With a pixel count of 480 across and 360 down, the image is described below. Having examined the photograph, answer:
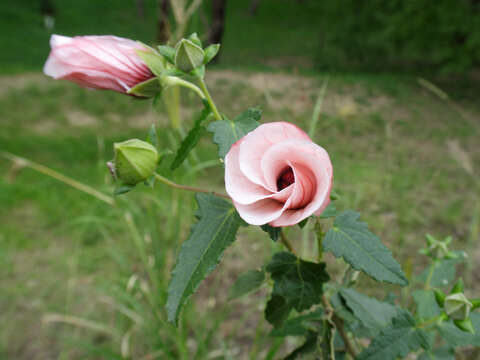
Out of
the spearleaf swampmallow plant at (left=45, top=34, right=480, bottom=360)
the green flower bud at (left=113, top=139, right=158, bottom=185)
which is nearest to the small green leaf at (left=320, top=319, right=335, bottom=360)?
the spearleaf swampmallow plant at (left=45, top=34, right=480, bottom=360)

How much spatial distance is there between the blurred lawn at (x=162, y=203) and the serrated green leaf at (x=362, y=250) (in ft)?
2.06

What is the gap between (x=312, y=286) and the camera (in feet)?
1.71

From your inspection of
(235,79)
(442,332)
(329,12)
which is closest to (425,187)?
(442,332)

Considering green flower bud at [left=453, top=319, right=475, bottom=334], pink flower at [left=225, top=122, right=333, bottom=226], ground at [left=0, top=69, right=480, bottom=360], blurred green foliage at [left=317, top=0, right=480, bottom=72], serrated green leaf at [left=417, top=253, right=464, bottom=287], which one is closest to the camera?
pink flower at [left=225, top=122, right=333, bottom=226]

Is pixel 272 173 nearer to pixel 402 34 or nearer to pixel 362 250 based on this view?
pixel 362 250

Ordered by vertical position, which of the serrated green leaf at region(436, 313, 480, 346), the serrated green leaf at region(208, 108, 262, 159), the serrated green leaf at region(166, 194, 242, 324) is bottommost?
the serrated green leaf at region(436, 313, 480, 346)

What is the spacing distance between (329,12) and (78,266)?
21.1 ft

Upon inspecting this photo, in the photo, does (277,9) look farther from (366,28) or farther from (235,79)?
(235,79)

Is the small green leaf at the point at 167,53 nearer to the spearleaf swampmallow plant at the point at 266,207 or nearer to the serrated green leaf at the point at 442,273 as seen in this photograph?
the spearleaf swampmallow plant at the point at 266,207

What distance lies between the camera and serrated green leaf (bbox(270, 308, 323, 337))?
62cm

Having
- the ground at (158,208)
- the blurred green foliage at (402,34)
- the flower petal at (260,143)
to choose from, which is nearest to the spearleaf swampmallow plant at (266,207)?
the flower petal at (260,143)

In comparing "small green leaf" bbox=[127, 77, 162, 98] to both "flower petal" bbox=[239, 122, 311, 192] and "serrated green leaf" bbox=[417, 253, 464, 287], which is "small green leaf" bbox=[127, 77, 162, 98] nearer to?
"flower petal" bbox=[239, 122, 311, 192]

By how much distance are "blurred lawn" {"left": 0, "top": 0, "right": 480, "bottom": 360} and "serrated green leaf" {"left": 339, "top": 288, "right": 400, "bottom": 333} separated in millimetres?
444

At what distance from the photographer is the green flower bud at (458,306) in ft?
1.59
